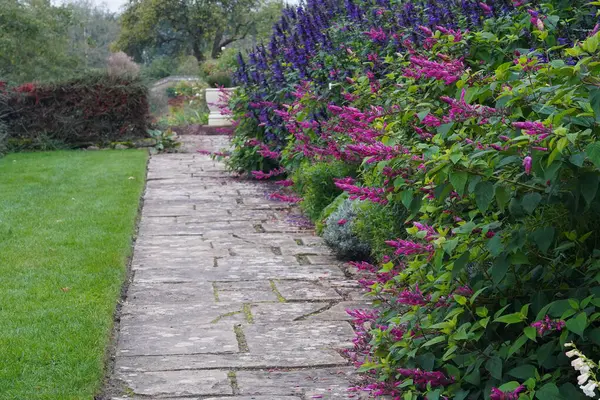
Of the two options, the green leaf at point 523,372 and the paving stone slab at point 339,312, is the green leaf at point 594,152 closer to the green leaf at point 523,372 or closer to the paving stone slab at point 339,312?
the green leaf at point 523,372

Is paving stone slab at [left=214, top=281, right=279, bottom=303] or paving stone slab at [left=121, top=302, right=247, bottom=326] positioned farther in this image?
paving stone slab at [left=214, top=281, right=279, bottom=303]

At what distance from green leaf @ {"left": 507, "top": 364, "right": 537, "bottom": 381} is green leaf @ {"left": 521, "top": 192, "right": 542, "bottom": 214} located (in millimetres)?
529

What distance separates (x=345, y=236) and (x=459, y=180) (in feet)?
10.3

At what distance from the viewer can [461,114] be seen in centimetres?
317

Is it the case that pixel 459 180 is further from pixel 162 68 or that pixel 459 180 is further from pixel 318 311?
pixel 162 68

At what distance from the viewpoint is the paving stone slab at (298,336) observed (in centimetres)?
401

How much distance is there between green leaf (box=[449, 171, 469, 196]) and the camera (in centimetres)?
263

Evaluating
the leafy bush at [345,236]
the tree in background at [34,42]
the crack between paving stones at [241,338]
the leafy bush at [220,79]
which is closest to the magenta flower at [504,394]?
the crack between paving stones at [241,338]

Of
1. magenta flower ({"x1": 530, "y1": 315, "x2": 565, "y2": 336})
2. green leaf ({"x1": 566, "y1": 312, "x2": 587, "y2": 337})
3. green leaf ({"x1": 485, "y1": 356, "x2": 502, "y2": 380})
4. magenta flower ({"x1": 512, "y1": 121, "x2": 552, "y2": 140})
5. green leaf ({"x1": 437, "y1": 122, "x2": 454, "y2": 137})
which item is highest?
magenta flower ({"x1": 512, "y1": 121, "x2": 552, "y2": 140})

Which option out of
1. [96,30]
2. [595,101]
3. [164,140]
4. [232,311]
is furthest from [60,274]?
[96,30]

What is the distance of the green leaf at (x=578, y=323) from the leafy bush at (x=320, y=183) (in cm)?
413

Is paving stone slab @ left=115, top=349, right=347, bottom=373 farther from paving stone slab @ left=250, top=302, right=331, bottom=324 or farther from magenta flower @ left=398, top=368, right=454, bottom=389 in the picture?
magenta flower @ left=398, top=368, right=454, bottom=389

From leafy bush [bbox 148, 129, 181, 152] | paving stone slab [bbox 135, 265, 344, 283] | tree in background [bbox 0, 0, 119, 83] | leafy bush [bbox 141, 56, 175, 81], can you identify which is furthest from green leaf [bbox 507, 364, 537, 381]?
leafy bush [bbox 141, 56, 175, 81]

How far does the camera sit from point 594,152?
2.33 m
